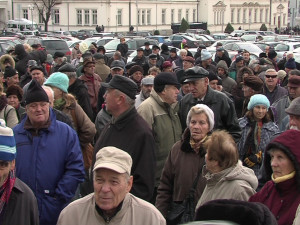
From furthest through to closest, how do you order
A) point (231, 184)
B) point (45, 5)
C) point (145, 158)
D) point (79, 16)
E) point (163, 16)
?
point (163, 16) → point (79, 16) → point (45, 5) → point (145, 158) → point (231, 184)

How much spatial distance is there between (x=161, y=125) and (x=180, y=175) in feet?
4.17

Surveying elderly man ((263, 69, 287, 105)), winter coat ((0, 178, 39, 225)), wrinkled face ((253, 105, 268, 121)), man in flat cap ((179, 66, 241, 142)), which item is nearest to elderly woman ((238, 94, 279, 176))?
wrinkled face ((253, 105, 268, 121))

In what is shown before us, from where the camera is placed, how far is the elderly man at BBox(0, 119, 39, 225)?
3947mm

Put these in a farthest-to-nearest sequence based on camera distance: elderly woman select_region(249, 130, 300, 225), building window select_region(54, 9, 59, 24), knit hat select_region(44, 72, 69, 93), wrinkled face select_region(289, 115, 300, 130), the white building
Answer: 1. building window select_region(54, 9, 59, 24)
2. the white building
3. knit hat select_region(44, 72, 69, 93)
4. wrinkled face select_region(289, 115, 300, 130)
5. elderly woman select_region(249, 130, 300, 225)

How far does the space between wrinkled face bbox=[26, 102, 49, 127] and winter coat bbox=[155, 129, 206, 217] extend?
1.23 meters

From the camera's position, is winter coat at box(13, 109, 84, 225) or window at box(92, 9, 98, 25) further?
window at box(92, 9, 98, 25)

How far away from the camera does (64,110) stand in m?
6.71

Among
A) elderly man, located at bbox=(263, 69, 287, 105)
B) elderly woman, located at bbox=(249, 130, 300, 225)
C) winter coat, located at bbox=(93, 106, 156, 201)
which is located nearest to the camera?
elderly woman, located at bbox=(249, 130, 300, 225)

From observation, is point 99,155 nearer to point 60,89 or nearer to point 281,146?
point 281,146

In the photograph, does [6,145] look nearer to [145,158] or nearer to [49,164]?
[49,164]

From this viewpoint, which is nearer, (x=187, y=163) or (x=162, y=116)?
(x=187, y=163)

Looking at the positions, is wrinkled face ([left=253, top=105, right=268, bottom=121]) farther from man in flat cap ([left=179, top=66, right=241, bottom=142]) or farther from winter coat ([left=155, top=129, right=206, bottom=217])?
winter coat ([left=155, top=129, right=206, bottom=217])

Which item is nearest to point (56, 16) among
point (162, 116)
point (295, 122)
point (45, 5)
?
point (45, 5)

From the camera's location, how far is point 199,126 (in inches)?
207
